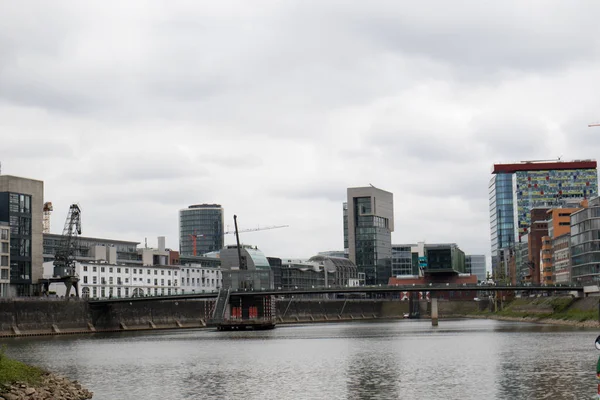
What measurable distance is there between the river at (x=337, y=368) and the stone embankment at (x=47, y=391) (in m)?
2.45

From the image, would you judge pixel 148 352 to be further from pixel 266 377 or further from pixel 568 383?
pixel 568 383

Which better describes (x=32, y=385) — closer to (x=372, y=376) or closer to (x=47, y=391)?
(x=47, y=391)

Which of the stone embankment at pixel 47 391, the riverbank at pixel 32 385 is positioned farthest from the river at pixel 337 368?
the riverbank at pixel 32 385

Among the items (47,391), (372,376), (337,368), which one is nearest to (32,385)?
(47,391)

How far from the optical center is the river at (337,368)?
74688 mm

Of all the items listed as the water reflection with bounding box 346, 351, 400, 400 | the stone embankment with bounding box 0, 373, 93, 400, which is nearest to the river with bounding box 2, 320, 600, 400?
the water reflection with bounding box 346, 351, 400, 400

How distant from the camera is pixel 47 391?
68.1m

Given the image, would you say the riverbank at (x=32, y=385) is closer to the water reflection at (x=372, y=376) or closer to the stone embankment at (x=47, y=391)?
the stone embankment at (x=47, y=391)

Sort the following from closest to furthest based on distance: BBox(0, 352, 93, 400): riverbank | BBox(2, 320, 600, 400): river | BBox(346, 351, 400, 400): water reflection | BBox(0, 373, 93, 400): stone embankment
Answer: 1. BBox(0, 373, 93, 400): stone embankment
2. BBox(0, 352, 93, 400): riverbank
3. BBox(346, 351, 400, 400): water reflection
4. BBox(2, 320, 600, 400): river

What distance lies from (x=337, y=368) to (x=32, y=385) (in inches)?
1473

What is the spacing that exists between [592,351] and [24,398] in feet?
226

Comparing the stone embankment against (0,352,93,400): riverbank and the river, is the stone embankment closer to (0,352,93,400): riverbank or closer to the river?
(0,352,93,400): riverbank

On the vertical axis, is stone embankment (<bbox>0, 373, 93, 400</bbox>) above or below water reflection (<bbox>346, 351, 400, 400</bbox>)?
above

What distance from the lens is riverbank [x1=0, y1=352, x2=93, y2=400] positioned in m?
63.9
